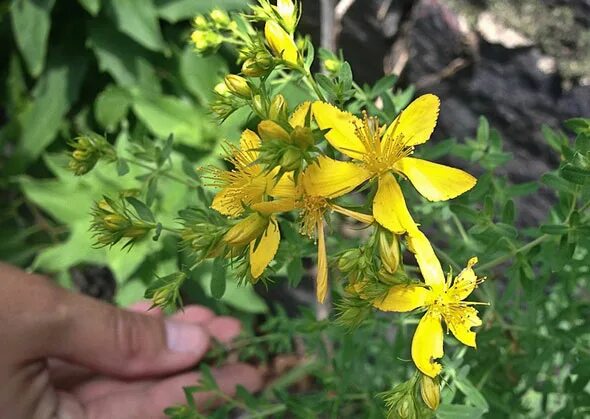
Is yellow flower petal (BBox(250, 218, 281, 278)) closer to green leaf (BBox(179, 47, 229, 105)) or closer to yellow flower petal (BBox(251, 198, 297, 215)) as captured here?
yellow flower petal (BBox(251, 198, 297, 215))

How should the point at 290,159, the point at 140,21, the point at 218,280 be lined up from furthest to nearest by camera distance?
the point at 140,21
the point at 218,280
the point at 290,159

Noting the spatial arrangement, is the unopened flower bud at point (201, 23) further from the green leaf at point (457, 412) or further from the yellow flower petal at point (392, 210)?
the green leaf at point (457, 412)

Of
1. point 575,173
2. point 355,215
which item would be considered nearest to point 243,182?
point 355,215

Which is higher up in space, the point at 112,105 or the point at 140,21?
the point at 140,21

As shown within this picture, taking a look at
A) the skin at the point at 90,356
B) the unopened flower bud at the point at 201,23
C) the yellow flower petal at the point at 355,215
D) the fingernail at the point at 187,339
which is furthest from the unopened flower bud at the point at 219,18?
the fingernail at the point at 187,339

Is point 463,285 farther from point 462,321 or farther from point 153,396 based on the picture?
point 153,396

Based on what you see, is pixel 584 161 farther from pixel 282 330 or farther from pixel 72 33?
pixel 72 33
